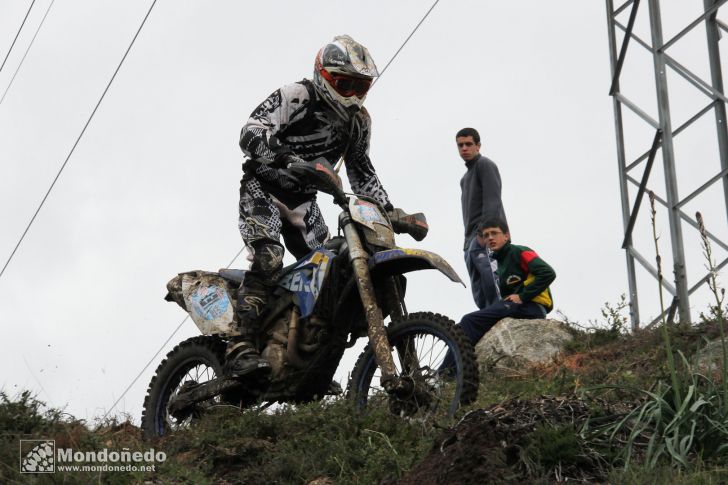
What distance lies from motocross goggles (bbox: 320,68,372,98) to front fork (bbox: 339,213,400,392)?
3.27 ft

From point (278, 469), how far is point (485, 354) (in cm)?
451

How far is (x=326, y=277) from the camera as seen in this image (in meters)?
8.29

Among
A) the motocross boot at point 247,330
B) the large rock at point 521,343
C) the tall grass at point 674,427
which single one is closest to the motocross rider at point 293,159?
the motocross boot at point 247,330

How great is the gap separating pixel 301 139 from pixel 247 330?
1.37 meters

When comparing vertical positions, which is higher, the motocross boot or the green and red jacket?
the green and red jacket

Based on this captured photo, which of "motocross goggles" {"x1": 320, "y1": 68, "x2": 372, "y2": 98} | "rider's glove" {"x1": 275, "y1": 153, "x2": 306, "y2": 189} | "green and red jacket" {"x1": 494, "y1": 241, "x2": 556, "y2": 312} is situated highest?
"motocross goggles" {"x1": 320, "y1": 68, "x2": 372, "y2": 98}

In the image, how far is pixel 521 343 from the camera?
11164 mm

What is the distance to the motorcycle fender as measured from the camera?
7.84m

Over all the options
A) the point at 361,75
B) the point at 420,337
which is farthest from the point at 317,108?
the point at 420,337

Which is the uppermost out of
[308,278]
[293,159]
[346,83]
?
[346,83]

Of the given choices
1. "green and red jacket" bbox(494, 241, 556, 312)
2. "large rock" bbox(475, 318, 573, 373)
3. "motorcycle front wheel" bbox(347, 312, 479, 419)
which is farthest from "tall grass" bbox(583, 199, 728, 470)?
"large rock" bbox(475, 318, 573, 373)

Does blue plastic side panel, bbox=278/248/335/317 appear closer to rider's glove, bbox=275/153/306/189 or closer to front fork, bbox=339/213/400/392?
front fork, bbox=339/213/400/392

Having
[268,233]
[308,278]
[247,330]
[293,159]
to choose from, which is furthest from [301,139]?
[247,330]

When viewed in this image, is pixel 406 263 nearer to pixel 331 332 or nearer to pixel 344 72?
pixel 331 332
